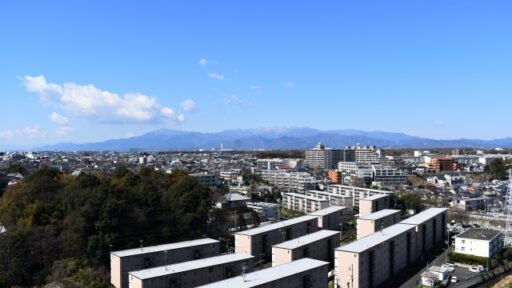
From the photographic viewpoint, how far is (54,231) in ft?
40.7

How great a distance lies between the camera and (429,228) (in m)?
15.4

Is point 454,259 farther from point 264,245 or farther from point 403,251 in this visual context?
point 264,245

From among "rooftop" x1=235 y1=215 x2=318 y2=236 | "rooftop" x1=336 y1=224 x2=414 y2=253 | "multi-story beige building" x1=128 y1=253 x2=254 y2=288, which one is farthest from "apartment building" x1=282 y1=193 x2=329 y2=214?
"multi-story beige building" x1=128 y1=253 x2=254 y2=288

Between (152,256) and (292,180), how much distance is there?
69.9ft

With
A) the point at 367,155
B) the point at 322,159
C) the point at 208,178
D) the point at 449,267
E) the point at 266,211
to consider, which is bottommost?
the point at 449,267

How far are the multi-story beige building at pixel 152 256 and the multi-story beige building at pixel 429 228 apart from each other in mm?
6621

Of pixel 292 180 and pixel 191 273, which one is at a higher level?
pixel 292 180

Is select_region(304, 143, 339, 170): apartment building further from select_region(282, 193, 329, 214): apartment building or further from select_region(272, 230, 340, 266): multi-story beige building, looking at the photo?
select_region(272, 230, 340, 266): multi-story beige building

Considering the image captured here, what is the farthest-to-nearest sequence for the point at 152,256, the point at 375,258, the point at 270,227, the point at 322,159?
1. the point at 322,159
2. the point at 270,227
3. the point at 152,256
4. the point at 375,258

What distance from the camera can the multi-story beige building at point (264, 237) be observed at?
13398 millimetres

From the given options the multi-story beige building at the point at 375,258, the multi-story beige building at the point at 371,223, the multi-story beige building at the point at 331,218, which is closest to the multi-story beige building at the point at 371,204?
the multi-story beige building at the point at 331,218

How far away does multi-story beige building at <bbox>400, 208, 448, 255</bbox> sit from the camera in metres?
14.4

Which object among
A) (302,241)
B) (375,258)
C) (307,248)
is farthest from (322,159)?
(375,258)

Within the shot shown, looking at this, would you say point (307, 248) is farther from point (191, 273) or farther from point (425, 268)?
point (425, 268)
